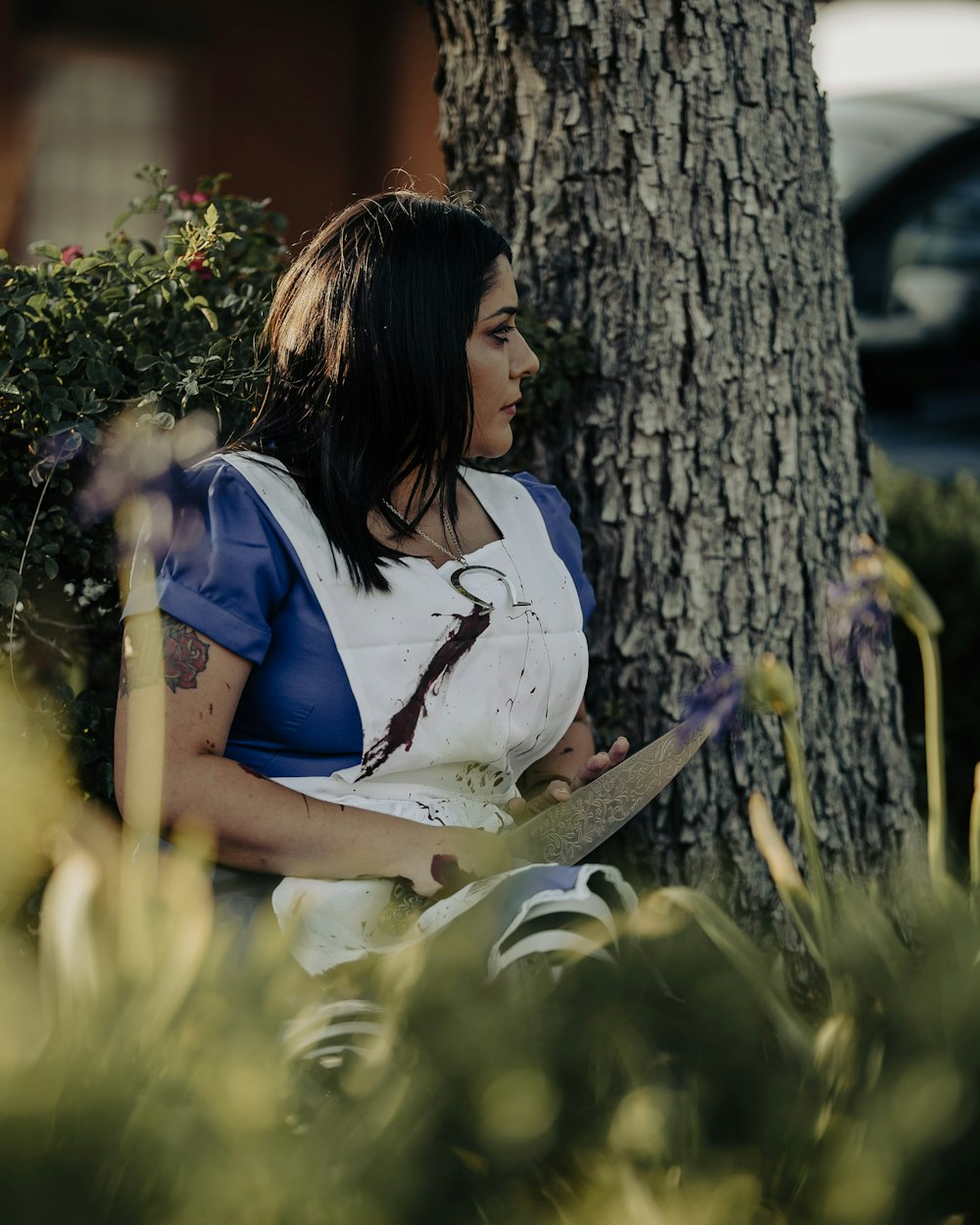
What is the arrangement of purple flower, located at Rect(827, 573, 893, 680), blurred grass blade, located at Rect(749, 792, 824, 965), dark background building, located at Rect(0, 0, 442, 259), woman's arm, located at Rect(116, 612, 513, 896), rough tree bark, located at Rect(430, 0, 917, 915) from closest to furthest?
blurred grass blade, located at Rect(749, 792, 824, 965), purple flower, located at Rect(827, 573, 893, 680), woman's arm, located at Rect(116, 612, 513, 896), rough tree bark, located at Rect(430, 0, 917, 915), dark background building, located at Rect(0, 0, 442, 259)

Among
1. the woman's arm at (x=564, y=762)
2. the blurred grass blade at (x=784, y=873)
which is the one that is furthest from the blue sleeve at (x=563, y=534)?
the blurred grass blade at (x=784, y=873)

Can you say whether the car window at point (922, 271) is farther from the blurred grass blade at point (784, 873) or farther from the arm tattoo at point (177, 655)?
the blurred grass blade at point (784, 873)

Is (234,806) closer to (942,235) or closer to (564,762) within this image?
(564,762)

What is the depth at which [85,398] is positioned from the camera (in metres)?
2.13

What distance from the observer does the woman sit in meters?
1.87

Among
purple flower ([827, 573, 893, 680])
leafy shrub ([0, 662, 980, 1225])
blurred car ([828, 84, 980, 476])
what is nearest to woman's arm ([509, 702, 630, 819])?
purple flower ([827, 573, 893, 680])

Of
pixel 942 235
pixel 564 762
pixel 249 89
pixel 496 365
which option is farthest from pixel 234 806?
pixel 249 89

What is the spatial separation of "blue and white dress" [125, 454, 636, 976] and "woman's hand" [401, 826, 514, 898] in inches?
1.9

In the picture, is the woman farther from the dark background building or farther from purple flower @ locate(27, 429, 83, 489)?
the dark background building

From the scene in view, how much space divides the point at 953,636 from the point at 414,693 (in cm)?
232

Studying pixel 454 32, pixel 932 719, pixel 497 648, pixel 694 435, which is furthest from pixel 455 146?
pixel 932 719

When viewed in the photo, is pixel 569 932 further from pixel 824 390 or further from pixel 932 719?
pixel 824 390

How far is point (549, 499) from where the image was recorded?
240cm

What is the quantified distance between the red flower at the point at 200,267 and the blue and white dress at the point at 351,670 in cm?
50
